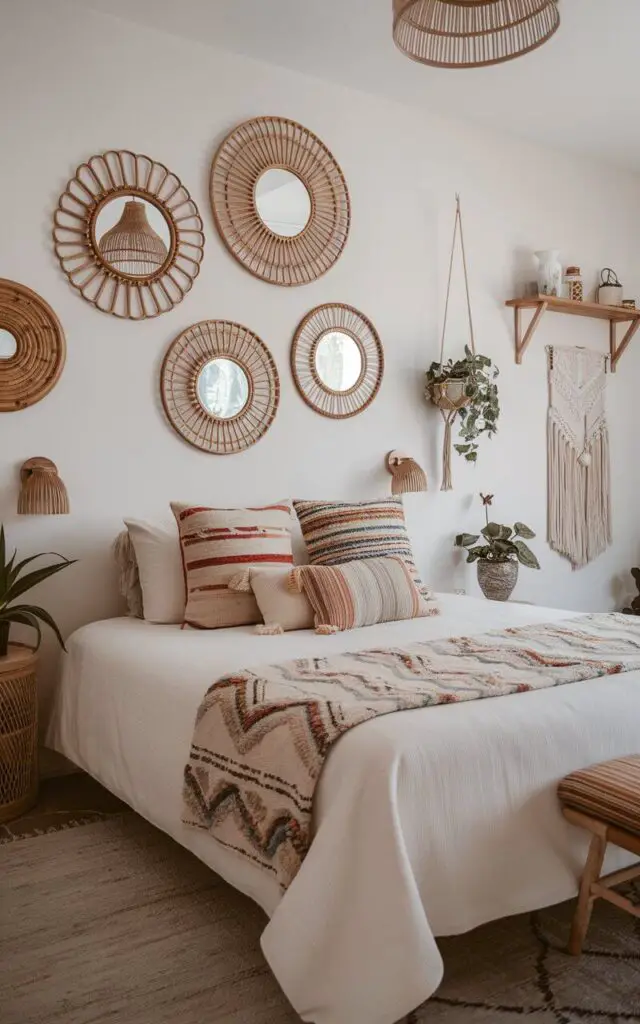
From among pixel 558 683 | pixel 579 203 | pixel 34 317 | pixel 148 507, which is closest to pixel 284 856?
pixel 558 683

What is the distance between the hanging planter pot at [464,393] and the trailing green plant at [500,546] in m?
0.28

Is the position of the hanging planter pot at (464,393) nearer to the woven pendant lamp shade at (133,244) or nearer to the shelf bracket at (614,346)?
the shelf bracket at (614,346)

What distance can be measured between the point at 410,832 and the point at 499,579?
2.55m

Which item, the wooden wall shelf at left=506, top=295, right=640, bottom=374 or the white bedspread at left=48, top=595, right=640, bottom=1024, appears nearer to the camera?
the white bedspread at left=48, top=595, right=640, bottom=1024

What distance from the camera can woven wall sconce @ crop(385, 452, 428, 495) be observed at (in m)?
4.04

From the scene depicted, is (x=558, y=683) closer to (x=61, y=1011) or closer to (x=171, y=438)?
(x=61, y=1011)

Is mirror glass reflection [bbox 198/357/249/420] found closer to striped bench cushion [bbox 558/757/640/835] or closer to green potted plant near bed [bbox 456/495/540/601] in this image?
green potted plant near bed [bbox 456/495/540/601]

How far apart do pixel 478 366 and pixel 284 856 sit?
2915 mm

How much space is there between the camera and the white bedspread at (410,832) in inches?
64.2

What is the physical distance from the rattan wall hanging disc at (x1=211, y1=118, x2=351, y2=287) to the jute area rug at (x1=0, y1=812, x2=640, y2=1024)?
2.45m

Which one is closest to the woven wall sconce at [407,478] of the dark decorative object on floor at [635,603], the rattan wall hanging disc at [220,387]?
the rattan wall hanging disc at [220,387]

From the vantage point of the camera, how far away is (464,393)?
13.7ft

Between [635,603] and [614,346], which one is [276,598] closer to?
[635,603]

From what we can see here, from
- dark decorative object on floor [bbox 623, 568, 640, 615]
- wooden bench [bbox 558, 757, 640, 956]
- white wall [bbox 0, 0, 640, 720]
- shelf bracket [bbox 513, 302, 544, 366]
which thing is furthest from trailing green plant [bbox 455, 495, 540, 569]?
wooden bench [bbox 558, 757, 640, 956]
